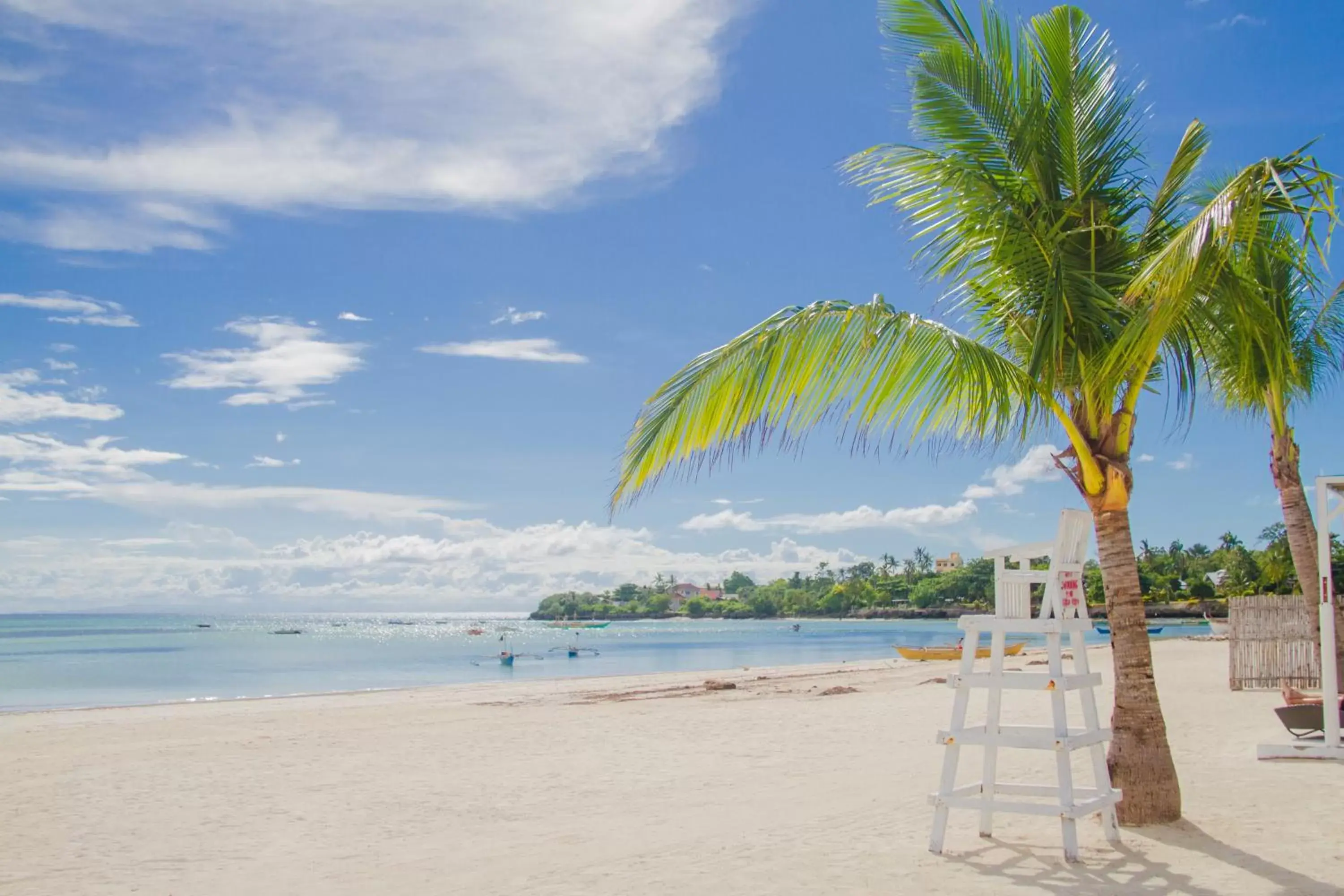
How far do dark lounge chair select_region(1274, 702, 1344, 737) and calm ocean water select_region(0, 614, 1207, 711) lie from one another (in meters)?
27.4

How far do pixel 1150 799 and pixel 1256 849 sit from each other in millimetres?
597

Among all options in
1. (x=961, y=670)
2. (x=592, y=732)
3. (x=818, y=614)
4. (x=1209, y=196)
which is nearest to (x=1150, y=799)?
(x=961, y=670)

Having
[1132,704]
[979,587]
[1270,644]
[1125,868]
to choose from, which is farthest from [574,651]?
[979,587]

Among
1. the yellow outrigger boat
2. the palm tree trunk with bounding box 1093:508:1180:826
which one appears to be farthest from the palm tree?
the yellow outrigger boat

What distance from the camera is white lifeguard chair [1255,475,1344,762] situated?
8.26 meters

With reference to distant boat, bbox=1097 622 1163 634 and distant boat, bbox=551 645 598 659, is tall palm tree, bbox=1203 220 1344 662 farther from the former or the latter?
distant boat, bbox=1097 622 1163 634

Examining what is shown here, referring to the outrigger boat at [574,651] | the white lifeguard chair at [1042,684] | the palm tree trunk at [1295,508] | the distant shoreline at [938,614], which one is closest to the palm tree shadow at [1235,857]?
the white lifeguard chair at [1042,684]

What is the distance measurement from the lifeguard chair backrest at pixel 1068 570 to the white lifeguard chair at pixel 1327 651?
3.46m

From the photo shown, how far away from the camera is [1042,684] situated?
18.3ft

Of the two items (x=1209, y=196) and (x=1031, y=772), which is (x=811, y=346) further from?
(x=1031, y=772)

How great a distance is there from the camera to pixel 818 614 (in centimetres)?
18688

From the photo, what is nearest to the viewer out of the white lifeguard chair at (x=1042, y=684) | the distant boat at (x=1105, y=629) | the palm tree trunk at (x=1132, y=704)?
the white lifeguard chair at (x=1042, y=684)

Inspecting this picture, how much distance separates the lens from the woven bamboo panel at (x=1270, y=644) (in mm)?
15820

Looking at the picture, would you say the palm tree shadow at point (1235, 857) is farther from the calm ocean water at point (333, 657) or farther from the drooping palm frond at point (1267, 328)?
the calm ocean water at point (333, 657)
